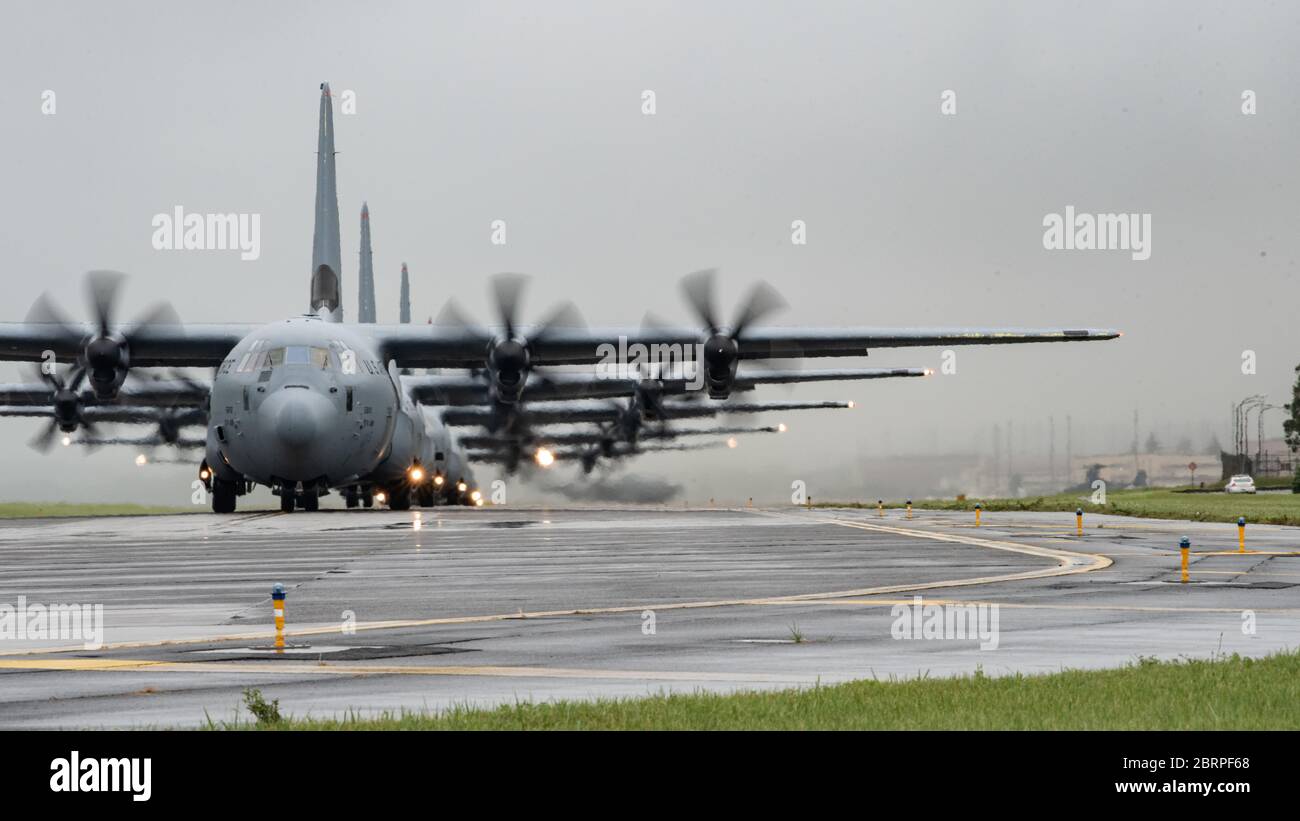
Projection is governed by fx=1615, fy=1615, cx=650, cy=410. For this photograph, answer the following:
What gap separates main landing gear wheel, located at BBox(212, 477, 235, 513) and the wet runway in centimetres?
1446

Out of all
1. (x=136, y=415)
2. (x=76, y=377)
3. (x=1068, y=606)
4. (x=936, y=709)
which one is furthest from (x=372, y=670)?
(x=136, y=415)

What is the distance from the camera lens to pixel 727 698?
426 inches

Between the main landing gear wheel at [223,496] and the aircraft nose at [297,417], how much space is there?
9.07 metres

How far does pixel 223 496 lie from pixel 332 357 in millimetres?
10012

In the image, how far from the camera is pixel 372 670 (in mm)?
12836

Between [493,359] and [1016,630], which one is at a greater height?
[493,359]

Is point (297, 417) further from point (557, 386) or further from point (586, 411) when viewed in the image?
point (586, 411)

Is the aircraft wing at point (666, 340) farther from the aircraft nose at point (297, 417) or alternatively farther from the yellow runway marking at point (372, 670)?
the yellow runway marking at point (372, 670)

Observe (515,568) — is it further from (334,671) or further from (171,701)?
(171,701)

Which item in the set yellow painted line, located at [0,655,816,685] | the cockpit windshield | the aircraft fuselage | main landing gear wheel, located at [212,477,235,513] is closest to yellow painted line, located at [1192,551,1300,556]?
yellow painted line, located at [0,655,816,685]

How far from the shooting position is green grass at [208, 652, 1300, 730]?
975 centimetres

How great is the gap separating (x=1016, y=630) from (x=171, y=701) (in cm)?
850

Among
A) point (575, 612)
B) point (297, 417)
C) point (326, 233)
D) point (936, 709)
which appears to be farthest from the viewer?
point (326, 233)
